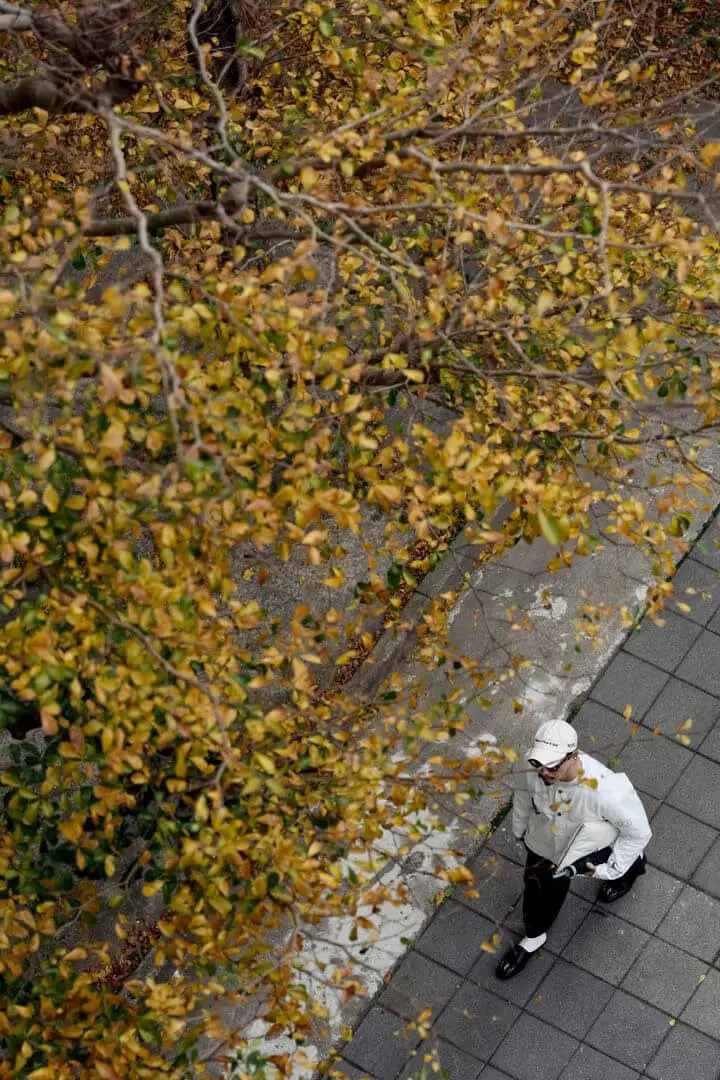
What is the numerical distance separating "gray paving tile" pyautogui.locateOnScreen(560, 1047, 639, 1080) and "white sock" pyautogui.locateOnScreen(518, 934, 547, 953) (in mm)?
538

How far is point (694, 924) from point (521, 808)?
45.8 inches

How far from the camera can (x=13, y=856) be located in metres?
5.22

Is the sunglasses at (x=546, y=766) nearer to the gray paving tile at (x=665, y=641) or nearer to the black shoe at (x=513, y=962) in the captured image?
the black shoe at (x=513, y=962)

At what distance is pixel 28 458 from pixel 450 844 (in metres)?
3.34

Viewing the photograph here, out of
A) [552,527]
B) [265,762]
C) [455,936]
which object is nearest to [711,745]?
[455,936]

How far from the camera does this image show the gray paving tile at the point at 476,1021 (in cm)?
662

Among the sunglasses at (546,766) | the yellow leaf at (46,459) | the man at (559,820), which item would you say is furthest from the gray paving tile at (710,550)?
the yellow leaf at (46,459)

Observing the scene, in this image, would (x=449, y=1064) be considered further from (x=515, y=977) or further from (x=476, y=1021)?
(x=515, y=977)

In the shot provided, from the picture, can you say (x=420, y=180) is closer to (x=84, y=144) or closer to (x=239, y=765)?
(x=239, y=765)

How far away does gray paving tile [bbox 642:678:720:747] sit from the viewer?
24.9 ft

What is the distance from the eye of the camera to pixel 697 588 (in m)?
8.18

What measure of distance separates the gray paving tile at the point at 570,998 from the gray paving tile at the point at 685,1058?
→ 35cm

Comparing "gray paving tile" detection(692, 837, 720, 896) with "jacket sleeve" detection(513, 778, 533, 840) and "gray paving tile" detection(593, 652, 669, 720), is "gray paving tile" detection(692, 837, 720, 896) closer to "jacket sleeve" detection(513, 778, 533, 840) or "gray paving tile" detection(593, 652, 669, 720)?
"gray paving tile" detection(593, 652, 669, 720)

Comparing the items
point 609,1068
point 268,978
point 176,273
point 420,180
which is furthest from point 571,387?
point 609,1068
